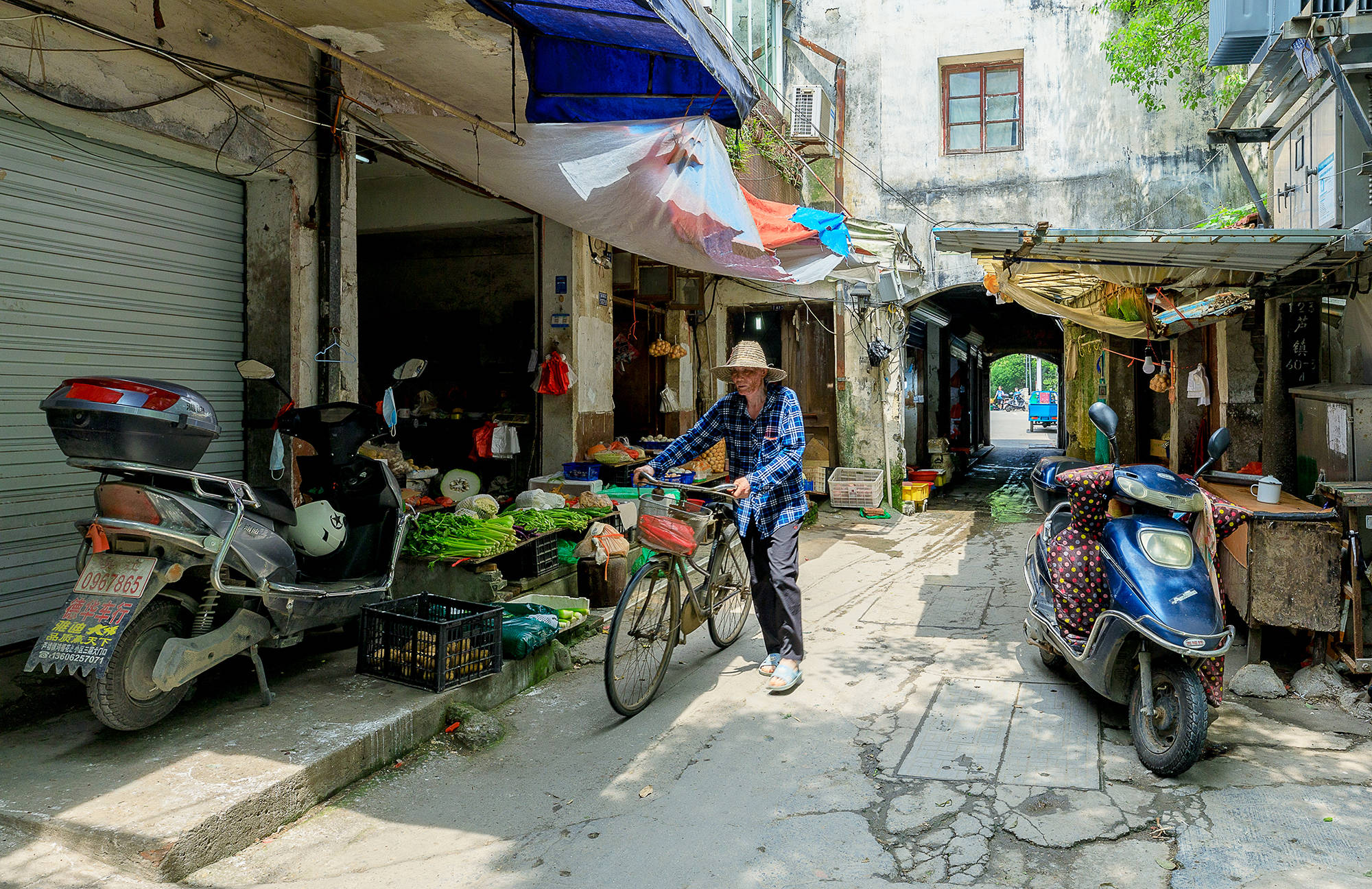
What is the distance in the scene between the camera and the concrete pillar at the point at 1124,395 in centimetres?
1305

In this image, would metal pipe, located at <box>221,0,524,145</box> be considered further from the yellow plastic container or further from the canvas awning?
the yellow plastic container

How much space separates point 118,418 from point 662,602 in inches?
110

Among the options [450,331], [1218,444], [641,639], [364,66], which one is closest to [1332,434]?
[1218,444]

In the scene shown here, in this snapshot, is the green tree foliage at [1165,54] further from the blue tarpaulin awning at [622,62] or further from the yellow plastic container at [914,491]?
the blue tarpaulin awning at [622,62]

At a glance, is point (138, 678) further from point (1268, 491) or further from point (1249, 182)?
point (1249, 182)

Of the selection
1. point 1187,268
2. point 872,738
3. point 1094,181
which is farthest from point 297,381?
point 1094,181

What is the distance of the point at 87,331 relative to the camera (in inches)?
194

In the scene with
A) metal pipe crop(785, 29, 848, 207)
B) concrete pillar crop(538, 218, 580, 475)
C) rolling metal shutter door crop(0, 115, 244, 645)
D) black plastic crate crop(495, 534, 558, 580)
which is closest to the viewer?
rolling metal shutter door crop(0, 115, 244, 645)

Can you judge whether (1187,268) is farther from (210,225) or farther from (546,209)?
(210,225)

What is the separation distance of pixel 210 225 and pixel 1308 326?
27.4 feet

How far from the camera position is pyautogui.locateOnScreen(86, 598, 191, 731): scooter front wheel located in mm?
3553

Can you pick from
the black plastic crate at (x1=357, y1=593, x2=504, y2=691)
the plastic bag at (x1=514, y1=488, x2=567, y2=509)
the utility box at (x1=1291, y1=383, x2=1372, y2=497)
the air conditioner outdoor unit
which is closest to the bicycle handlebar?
the black plastic crate at (x1=357, y1=593, x2=504, y2=691)

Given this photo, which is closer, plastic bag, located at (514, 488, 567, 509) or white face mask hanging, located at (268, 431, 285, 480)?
white face mask hanging, located at (268, 431, 285, 480)

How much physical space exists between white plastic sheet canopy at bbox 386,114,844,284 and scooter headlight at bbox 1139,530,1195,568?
3934 millimetres
